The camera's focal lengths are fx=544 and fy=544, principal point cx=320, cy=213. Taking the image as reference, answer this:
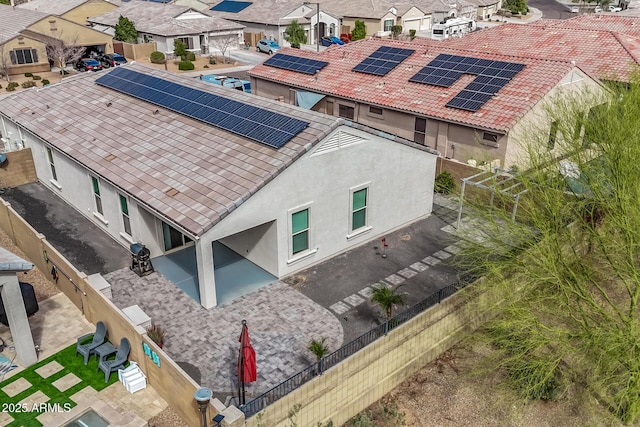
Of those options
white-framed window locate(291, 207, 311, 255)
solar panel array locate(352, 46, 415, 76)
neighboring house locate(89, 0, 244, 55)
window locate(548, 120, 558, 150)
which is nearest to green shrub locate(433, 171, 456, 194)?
window locate(548, 120, 558, 150)

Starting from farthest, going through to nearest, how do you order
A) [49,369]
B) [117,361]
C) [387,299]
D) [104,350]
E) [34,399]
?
1. [387,299]
2. [104,350]
3. [49,369]
4. [117,361]
5. [34,399]

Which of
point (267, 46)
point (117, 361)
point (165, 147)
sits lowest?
point (267, 46)

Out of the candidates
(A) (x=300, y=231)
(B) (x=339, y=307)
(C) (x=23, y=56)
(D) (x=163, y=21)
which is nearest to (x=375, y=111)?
(A) (x=300, y=231)

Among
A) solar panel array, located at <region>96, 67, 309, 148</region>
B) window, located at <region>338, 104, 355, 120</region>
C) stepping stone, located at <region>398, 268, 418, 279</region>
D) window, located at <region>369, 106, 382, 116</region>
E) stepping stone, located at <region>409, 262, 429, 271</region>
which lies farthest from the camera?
window, located at <region>338, 104, 355, 120</region>

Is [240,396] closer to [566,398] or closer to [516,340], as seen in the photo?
[516,340]

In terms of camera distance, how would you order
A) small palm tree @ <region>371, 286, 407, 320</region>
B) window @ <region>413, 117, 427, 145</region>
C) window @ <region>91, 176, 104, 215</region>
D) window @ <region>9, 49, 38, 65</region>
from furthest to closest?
window @ <region>9, 49, 38, 65</region>
window @ <region>413, 117, 427, 145</region>
window @ <region>91, 176, 104, 215</region>
small palm tree @ <region>371, 286, 407, 320</region>

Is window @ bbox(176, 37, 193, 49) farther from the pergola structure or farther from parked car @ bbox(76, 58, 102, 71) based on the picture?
the pergola structure

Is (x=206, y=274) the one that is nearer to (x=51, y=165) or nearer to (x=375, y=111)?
(x=51, y=165)
